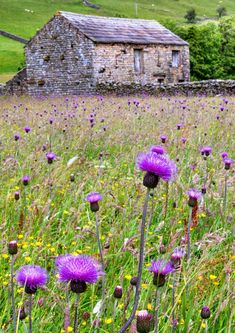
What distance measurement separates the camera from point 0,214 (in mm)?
3312

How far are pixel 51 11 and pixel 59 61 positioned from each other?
6829 centimetres

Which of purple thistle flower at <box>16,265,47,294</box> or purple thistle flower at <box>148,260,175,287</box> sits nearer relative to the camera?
purple thistle flower at <box>16,265,47,294</box>

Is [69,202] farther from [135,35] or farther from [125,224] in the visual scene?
[135,35]

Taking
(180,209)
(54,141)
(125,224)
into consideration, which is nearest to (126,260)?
(125,224)

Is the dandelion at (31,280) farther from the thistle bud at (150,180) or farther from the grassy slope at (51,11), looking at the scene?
the grassy slope at (51,11)

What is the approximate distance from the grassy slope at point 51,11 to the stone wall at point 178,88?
2761cm

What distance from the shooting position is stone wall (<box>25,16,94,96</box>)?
2683 centimetres

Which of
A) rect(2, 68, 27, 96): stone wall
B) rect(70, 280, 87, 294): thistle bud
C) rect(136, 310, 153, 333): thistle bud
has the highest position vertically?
rect(70, 280, 87, 294): thistle bud

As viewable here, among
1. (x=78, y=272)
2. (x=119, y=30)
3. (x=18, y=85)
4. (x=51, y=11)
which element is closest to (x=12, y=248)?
(x=78, y=272)

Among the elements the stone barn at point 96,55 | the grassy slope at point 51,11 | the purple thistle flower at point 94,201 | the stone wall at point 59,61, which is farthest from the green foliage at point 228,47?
the purple thistle flower at point 94,201

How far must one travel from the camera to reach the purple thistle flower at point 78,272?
1.44m

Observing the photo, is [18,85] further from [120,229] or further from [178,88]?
[120,229]

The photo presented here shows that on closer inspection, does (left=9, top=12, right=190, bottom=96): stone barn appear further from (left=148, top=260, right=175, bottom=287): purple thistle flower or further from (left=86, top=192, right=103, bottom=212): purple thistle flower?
(left=148, top=260, right=175, bottom=287): purple thistle flower

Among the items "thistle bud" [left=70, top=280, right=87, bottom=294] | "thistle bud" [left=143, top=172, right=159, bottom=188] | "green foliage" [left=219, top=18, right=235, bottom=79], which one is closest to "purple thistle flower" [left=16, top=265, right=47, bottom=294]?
"thistle bud" [left=70, top=280, right=87, bottom=294]
